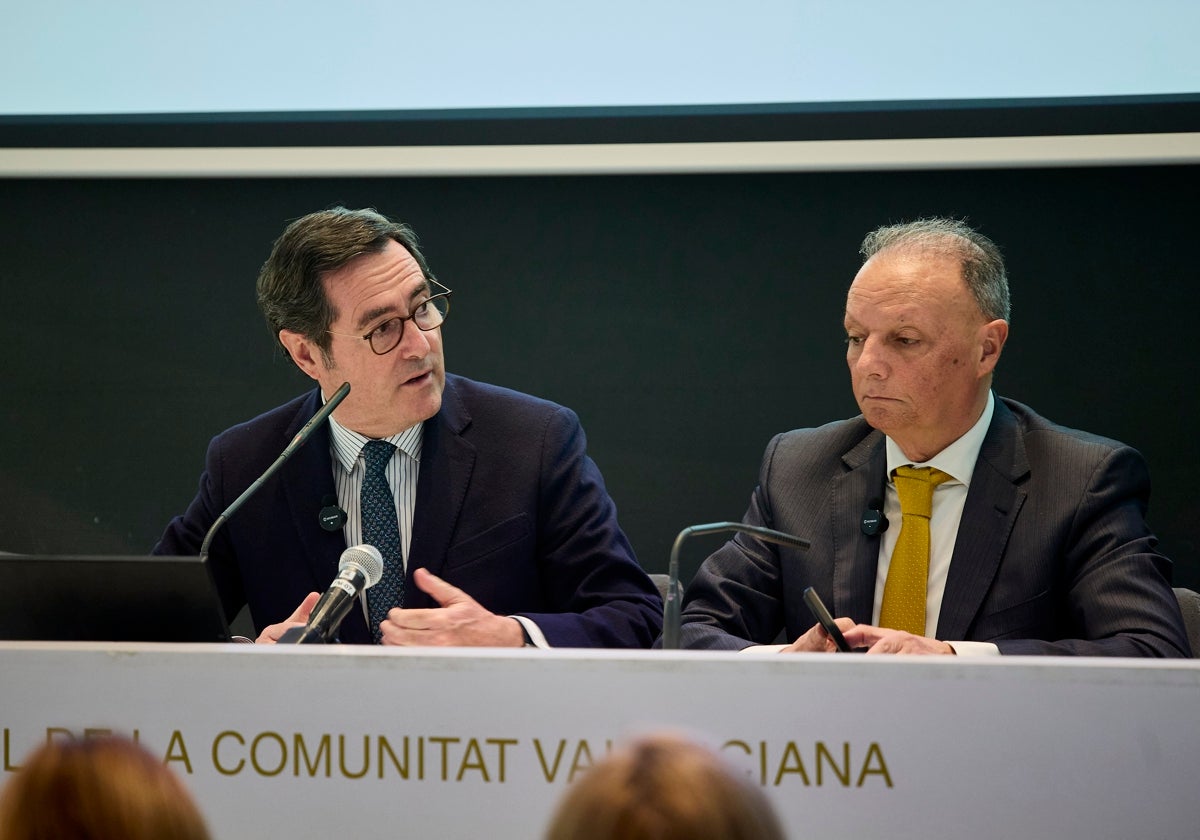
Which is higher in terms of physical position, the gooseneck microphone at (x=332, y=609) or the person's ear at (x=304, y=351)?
the person's ear at (x=304, y=351)

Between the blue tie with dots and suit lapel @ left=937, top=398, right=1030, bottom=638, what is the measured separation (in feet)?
3.49

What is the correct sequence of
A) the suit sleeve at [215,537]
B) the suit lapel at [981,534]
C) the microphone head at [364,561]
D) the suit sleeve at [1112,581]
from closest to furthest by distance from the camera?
1. the microphone head at [364,561]
2. the suit sleeve at [1112,581]
3. the suit lapel at [981,534]
4. the suit sleeve at [215,537]

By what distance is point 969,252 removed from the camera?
2.65 m

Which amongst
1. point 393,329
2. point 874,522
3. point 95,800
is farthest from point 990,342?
point 95,800

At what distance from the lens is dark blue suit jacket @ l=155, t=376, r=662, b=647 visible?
2.64 meters

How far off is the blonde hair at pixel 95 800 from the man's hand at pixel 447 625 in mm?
1163

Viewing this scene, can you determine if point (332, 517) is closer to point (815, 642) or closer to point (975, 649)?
point (815, 642)

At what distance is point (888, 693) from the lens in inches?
57.9

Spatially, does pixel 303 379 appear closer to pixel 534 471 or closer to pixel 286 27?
pixel 286 27

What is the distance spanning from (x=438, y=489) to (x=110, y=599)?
97cm

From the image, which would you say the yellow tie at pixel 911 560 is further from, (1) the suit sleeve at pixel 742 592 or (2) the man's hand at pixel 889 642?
A: (2) the man's hand at pixel 889 642

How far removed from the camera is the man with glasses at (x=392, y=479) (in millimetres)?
2650

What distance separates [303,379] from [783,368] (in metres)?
1.36

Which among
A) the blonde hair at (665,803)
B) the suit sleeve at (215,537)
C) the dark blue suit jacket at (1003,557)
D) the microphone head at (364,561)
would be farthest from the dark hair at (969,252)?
the blonde hair at (665,803)
